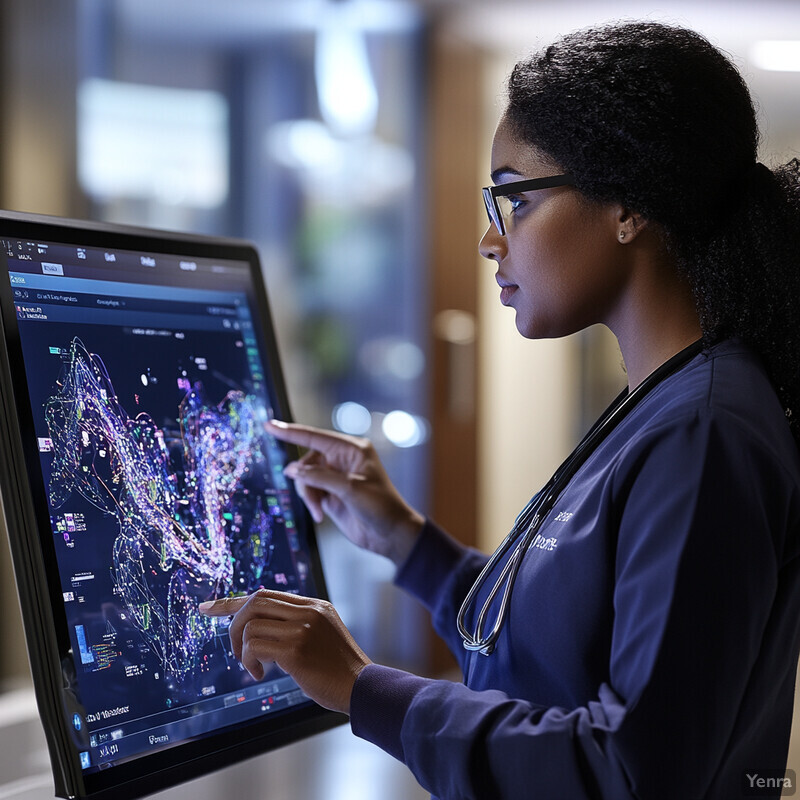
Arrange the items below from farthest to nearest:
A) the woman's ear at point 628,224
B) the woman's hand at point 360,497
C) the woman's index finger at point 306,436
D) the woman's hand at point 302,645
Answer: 1. the woman's hand at point 360,497
2. the woman's index finger at point 306,436
3. the woman's ear at point 628,224
4. the woman's hand at point 302,645

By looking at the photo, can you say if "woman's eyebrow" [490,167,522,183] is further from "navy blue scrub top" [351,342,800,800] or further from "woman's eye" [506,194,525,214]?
"navy blue scrub top" [351,342,800,800]

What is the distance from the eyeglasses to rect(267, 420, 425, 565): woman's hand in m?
0.41

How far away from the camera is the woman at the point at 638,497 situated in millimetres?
770

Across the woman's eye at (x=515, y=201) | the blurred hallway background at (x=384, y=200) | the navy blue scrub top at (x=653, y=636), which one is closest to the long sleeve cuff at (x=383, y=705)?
the navy blue scrub top at (x=653, y=636)

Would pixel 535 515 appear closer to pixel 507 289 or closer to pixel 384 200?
pixel 507 289

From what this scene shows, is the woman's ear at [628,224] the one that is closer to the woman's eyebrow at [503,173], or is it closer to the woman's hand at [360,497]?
the woman's eyebrow at [503,173]

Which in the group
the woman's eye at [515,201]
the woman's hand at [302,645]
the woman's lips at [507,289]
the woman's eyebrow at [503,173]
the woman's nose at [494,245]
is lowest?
the woman's hand at [302,645]

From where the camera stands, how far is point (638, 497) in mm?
824

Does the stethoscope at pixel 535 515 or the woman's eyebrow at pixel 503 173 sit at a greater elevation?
the woman's eyebrow at pixel 503 173

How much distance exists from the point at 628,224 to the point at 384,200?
3078 millimetres

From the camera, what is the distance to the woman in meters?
0.77

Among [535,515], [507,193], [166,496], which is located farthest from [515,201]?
[166,496]

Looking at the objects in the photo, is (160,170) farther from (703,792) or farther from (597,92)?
(703,792)

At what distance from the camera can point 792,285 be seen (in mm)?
991
